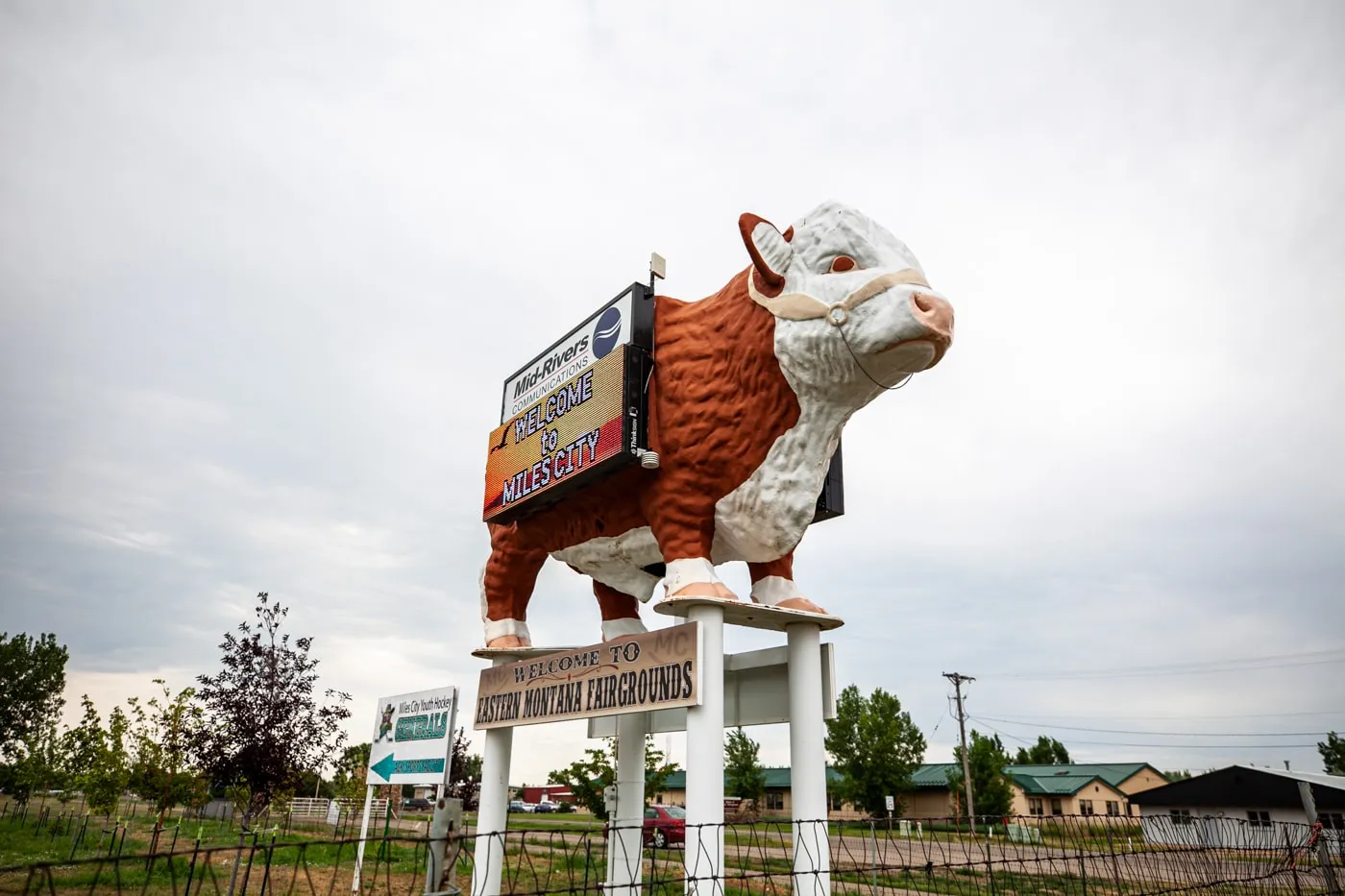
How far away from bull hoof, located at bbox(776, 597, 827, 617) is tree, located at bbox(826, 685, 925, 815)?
25.1 metres

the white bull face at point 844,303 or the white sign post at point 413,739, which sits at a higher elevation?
the white bull face at point 844,303

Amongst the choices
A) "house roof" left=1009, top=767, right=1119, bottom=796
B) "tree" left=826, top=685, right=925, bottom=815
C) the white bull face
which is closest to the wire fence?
the white bull face

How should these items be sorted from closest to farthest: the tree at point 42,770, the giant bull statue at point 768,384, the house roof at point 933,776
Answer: the giant bull statue at point 768,384, the tree at point 42,770, the house roof at point 933,776

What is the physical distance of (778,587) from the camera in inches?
298

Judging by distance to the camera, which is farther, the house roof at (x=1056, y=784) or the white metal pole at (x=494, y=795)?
the house roof at (x=1056, y=784)

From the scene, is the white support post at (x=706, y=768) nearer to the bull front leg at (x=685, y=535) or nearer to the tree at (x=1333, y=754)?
the bull front leg at (x=685, y=535)

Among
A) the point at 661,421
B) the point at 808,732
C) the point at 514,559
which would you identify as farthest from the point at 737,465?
the point at 514,559

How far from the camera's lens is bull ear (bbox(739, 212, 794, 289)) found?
6.85 m

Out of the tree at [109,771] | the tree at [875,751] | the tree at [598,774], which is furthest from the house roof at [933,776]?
the tree at [109,771]

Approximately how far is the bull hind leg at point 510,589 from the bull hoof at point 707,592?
2.90m

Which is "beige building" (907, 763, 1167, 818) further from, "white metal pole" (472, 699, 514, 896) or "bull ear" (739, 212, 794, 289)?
"bull ear" (739, 212, 794, 289)

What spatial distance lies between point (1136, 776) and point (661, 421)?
48.2m

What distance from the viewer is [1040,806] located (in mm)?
40781

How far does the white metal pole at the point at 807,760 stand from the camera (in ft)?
21.4
